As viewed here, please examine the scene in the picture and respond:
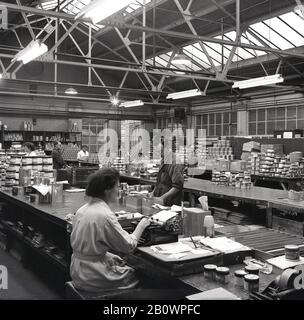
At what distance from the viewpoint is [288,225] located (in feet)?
16.2

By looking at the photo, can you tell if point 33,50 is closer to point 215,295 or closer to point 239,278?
point 239,278

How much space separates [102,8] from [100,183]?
2387 millimetres

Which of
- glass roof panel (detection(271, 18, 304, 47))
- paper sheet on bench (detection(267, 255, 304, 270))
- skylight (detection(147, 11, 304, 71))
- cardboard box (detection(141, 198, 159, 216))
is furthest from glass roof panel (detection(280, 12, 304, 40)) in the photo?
paper sheet on bench (detection(267, 255, 304, 270))

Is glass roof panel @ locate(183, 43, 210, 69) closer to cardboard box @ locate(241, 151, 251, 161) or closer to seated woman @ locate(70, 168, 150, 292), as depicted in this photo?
cardboard box @ locate(241, 151, 251, 161)

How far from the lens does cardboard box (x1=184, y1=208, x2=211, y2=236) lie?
3306 millimetres

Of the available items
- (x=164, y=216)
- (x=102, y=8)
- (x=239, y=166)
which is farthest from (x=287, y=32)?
(x=164, y=216)

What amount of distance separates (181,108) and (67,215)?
46.0 ft

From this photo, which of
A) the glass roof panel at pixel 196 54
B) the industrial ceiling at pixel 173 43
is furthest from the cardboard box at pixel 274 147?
the glass roof panel at pixel 196 54

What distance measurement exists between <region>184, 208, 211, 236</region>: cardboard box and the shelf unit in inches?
513

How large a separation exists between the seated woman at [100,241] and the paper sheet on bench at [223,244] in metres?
0.46

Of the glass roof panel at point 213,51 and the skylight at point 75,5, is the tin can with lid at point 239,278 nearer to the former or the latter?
the skylight at point 75,5

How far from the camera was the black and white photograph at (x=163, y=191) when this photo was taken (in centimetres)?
242

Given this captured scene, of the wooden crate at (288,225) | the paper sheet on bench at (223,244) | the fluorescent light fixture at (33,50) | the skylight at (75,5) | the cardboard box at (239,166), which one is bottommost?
the wooden crate at (288,225)
